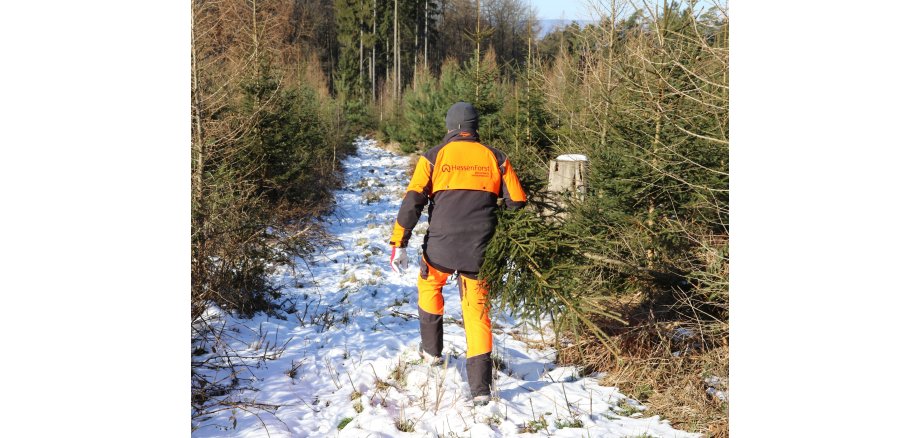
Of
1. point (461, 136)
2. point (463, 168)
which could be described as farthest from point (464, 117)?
point (463, 168)

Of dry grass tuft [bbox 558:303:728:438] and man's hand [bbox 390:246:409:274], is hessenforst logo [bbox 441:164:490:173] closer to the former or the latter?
man's hand [bbox 390:246:409:274]

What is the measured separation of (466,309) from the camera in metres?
3.83

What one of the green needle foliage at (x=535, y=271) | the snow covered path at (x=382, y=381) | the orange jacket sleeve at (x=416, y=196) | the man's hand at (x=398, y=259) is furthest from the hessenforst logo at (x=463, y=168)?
the snow covered path at (x=382, y=381)

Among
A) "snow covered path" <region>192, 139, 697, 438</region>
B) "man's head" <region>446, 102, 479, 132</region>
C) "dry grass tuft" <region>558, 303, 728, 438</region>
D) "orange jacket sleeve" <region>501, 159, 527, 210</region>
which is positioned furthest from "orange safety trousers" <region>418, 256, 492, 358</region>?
"man's head" <region>446, 102, 479, 132</region>

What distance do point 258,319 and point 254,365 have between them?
3.84 ft

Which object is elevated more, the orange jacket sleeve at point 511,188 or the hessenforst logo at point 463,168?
the hessenforst logo at point 463,168

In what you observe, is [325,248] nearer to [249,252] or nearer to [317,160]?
[249,252]

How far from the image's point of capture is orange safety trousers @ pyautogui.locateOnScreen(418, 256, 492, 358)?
376cm

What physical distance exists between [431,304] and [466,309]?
1.39ft

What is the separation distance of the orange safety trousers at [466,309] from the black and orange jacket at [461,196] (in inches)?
5.1

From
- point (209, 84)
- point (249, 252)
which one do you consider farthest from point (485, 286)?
point (209, 84)

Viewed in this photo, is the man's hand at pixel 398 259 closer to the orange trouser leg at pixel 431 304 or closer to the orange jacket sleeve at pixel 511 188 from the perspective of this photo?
the orange trouser leg at pixel 431 304

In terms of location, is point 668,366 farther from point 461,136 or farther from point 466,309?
point 461,136

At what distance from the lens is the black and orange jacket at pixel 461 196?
3.86 meters
